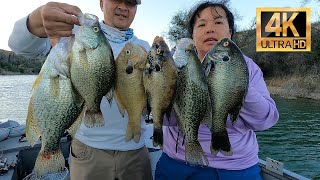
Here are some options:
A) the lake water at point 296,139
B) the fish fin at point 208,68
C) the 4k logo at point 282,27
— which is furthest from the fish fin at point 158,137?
the 4k logo at point 282,27

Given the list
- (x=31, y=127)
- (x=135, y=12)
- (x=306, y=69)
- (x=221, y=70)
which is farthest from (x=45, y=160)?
(x=306, y=69)

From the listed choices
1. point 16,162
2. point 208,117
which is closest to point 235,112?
point 208,117

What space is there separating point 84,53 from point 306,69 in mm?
38711

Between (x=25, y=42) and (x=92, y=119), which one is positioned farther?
(x=25, y=42)

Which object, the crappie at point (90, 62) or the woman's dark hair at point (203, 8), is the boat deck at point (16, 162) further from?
the crappie at point (90, 62)

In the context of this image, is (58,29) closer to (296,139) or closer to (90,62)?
(90,62)

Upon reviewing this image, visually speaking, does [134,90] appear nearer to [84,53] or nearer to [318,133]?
[84,53]

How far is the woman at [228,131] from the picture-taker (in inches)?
110

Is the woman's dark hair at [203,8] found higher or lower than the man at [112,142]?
higher

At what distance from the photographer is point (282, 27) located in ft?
102

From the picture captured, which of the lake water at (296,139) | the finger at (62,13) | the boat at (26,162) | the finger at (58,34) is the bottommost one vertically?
the lake water at (296,139)

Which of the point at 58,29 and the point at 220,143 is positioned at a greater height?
the point at 58,29

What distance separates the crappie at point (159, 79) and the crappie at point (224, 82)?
1.02 ft

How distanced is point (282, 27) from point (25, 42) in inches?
1254
